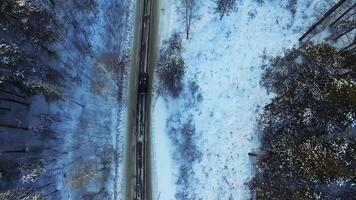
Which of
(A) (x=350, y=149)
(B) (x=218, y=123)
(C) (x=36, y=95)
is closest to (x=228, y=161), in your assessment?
(B) (x=218, y=123)

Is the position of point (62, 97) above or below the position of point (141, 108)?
above

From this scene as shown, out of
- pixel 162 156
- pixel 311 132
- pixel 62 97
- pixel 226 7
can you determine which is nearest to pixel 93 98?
pixel 62 97

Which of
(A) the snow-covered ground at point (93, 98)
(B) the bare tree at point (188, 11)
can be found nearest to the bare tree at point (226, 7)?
(B) the bare tree at point (188, 11)

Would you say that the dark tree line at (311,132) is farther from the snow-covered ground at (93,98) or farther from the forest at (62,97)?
the forest at (62,97)

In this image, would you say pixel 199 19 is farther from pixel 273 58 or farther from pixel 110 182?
pixel 110 182

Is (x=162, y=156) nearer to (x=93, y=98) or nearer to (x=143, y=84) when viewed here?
(x=143, y=84)

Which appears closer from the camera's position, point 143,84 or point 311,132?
point 311,132
